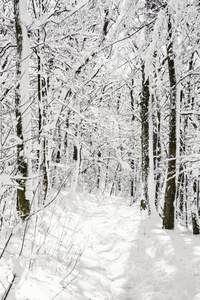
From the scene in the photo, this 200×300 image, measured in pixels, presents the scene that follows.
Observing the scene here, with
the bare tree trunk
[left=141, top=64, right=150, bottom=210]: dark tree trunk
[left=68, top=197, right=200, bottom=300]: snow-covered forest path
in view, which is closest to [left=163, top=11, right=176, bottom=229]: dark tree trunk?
[left=68, top=197, right=200, bottom=300]: snow-covered forest path

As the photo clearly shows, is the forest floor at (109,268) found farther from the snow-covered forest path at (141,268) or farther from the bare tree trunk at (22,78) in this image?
the bare tree trunk at (22,78)

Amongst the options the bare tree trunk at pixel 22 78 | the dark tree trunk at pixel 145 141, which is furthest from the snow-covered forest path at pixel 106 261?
the dark tree trunk at pixel 145 141

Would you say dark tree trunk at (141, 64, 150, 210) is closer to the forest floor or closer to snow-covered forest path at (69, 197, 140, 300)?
snow-covered forest path at (69, 197, 140, 300)

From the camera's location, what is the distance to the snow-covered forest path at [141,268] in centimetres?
374

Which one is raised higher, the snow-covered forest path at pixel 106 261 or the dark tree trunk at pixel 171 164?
the dark tree trunk at pixel 171 164

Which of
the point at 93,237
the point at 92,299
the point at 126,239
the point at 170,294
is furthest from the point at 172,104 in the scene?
the point at 92,299

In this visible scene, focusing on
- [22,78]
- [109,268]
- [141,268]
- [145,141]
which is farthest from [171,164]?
[22,78]

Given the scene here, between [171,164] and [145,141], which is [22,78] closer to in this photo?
[171,164]

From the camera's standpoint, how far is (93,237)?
7.20 m

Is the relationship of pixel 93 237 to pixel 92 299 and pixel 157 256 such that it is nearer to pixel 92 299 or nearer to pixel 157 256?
pixel 157 256

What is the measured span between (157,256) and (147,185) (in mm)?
4687

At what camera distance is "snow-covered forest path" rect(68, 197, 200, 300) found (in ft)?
12.3

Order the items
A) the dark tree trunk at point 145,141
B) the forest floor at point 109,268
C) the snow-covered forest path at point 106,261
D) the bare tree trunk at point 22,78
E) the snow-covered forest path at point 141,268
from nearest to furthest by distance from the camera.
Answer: the forest floor at point 109,268 → the snow-covered forest path at point 141,268 → the snow-covered forest path at point 106,261 → the bare tree trunk at point 22,78 → the dark tree trunk at point 145,141

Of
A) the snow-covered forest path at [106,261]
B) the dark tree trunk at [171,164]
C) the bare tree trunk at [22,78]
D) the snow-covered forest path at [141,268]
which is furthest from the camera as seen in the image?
the dark tree trunk at [171,164]
